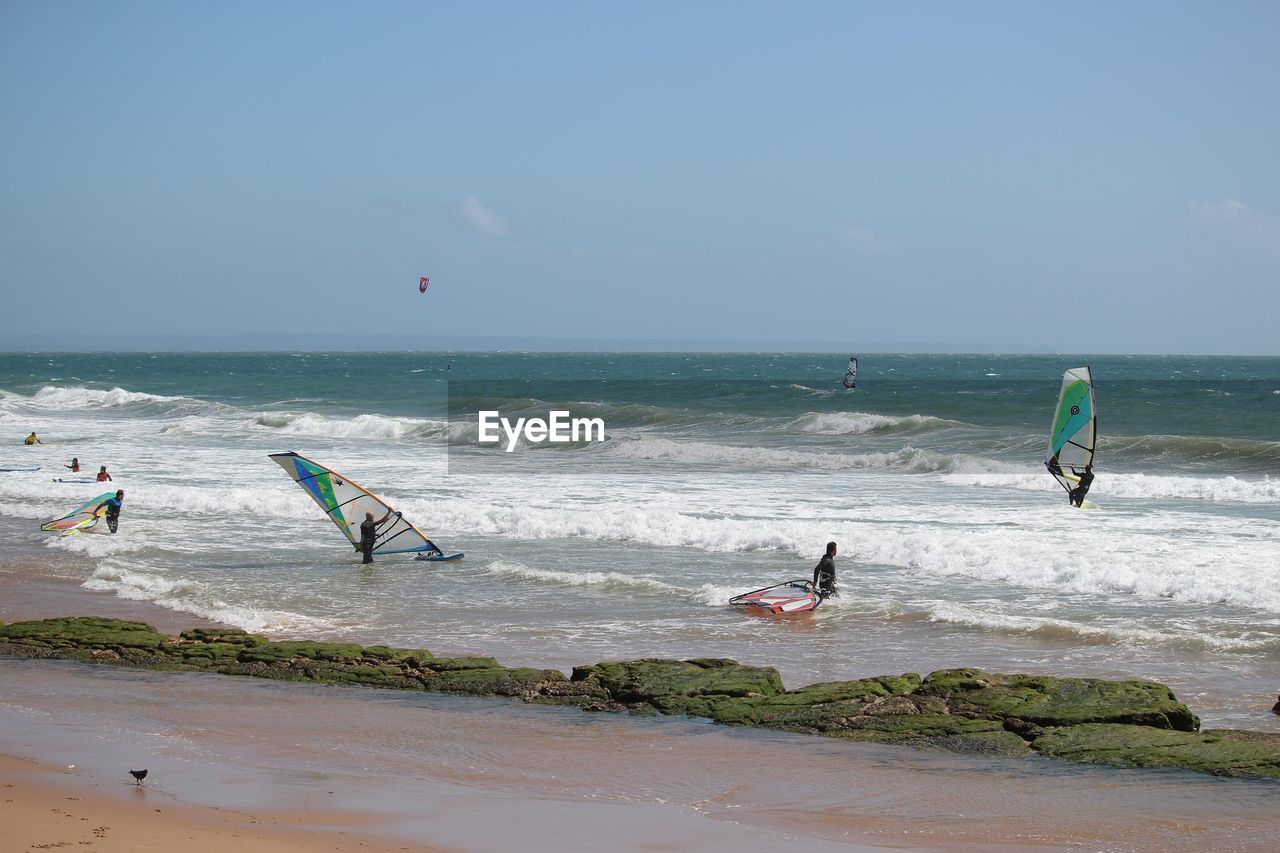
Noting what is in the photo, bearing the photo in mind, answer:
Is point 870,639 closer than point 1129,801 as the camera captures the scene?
No

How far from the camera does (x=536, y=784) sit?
6527 mm

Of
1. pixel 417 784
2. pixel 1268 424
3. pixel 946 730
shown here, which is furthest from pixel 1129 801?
pixel 1268 424

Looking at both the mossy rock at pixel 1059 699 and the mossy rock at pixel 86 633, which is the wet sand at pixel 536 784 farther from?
the mossy rock at pixel 86 633

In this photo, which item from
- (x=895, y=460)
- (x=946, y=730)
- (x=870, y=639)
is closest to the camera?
(x=946, y=730)

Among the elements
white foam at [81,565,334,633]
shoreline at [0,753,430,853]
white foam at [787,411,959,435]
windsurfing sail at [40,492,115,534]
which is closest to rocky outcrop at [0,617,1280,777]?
white foam at [81,565,334,633]

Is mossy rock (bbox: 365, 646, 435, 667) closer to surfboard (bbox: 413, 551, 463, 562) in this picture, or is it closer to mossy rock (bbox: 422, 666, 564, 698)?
mossy rock (bbox: 422, 666, 564, 698)

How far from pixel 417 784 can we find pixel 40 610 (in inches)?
285

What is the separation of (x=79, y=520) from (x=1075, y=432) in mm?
14365

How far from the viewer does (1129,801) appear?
624 cm

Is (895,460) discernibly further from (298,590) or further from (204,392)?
(204,392)

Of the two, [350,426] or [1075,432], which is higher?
[1075,432]

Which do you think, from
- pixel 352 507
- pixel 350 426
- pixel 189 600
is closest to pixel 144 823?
pixel 189 600

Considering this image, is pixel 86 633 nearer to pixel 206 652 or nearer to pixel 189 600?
pixel 206 652

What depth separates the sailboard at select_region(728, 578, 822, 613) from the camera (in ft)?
38.3
